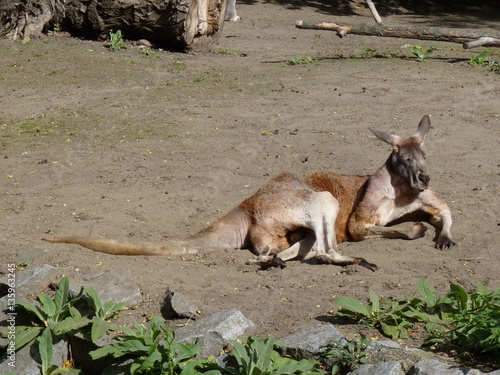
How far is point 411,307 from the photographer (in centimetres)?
489

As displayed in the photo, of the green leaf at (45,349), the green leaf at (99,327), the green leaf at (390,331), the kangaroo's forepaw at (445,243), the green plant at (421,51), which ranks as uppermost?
the green plant at (421,51)

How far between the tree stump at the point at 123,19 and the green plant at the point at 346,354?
9.73 m

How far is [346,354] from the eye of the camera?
4309mm

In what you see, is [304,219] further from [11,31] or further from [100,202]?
[11,31]

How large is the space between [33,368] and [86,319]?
0.45 m

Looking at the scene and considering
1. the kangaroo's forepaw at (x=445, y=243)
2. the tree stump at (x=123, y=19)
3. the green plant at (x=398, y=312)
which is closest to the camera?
the green plant at (x=398, y=312)

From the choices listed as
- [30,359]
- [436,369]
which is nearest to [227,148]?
[30,359]

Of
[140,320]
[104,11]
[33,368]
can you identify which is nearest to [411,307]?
[140,320]

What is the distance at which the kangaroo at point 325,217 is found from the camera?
636 cm

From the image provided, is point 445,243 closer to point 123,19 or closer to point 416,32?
point 416,32

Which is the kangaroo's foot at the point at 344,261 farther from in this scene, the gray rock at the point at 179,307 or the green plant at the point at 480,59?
the green plant at the point at 480,59

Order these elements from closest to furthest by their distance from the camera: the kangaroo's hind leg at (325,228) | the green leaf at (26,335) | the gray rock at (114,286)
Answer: the green leaf at (26,335)
the gray rock at (114,286)
the kangaroo's hind leg at (325,228)

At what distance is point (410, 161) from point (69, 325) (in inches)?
144

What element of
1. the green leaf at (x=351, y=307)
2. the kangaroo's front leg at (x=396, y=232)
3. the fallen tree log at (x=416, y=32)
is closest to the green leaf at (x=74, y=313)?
the green leaf at (x=351, y=307)
